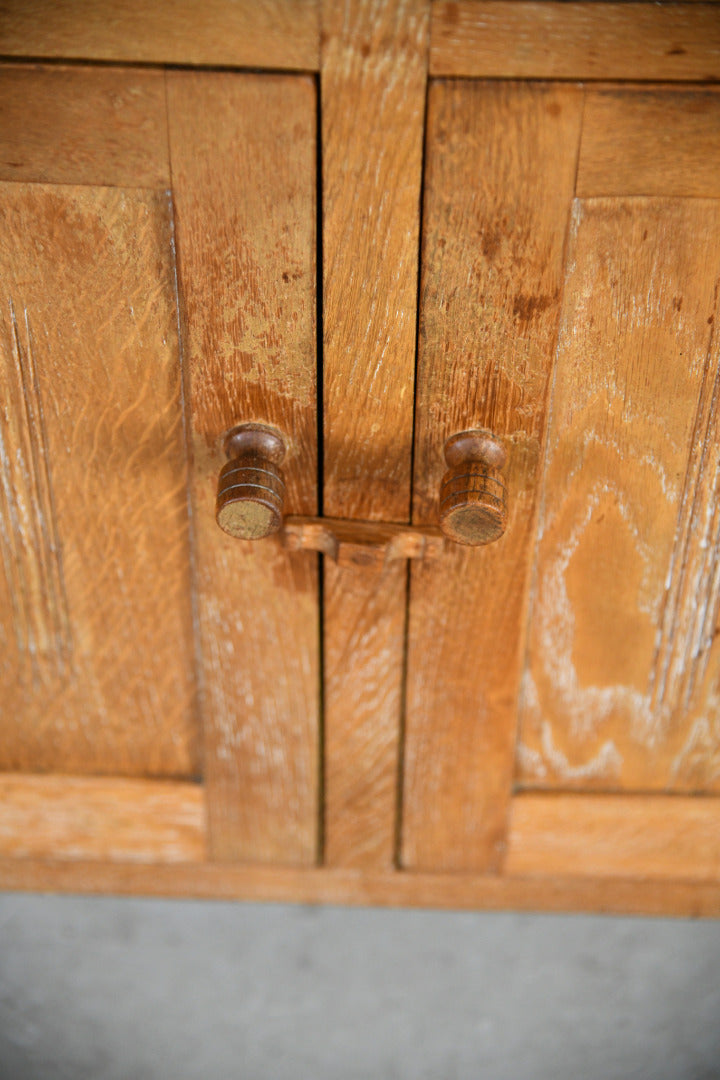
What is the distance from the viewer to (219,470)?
1.68 ft

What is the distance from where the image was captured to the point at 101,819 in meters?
0.66

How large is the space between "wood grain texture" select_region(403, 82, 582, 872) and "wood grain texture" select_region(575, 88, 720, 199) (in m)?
0.01

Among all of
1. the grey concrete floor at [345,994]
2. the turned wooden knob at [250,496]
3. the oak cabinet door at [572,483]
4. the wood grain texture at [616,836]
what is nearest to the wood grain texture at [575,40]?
the oak cabinet door at [572,483]

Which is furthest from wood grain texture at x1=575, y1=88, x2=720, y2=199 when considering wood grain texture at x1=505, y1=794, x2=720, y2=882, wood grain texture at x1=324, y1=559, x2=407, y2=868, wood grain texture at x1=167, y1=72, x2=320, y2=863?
wood grain texture at x1=505, y1=794, x2=720, y2=882

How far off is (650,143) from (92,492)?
403 mm

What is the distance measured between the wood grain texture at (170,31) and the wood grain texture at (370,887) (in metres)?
0.60

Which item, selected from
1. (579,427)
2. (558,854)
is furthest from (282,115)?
(558,854)

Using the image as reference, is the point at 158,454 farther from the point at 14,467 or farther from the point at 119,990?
the point at 119,990

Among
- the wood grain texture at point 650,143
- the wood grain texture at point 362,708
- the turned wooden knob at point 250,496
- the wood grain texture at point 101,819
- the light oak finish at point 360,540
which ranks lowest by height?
the wood grain texture at point 101,819

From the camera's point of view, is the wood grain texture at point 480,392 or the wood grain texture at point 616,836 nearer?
the wood grain texture at point 480,392

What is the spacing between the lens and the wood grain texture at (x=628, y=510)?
17.9 inches

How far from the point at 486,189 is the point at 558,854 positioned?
0.52 m

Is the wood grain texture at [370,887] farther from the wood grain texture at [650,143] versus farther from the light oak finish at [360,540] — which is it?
the wood grain texture at [650,143]

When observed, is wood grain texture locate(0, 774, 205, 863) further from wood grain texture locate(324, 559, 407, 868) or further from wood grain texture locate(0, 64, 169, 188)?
wood grain texture locate(0, 64, 169, 188)
